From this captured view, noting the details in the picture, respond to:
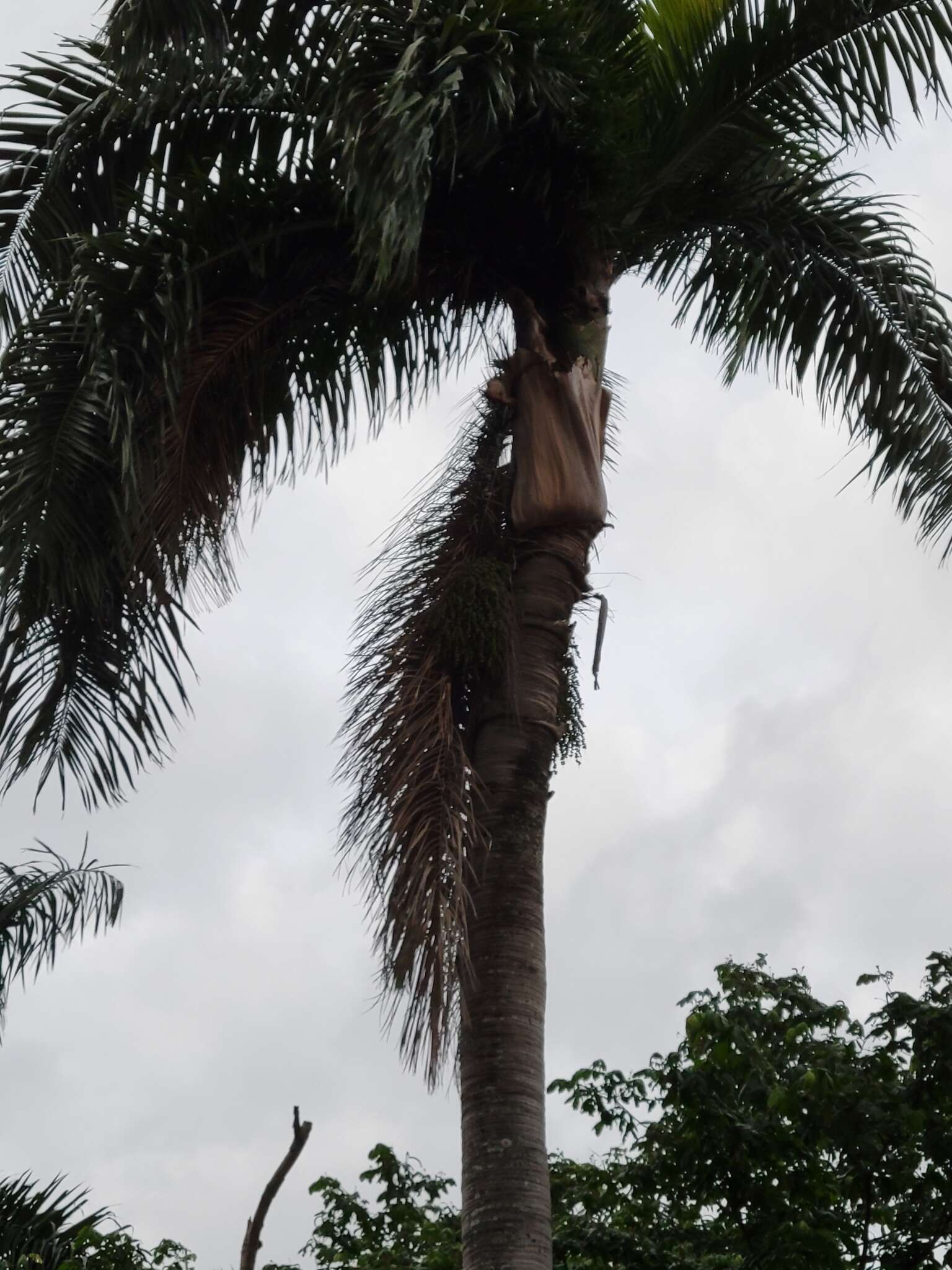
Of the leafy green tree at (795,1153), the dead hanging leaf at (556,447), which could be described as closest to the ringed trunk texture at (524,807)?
the dead hanging leaf at (556,447)

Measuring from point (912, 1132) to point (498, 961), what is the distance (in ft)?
16.5

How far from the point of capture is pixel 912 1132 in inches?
368

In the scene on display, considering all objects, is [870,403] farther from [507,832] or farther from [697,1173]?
[697,1173]

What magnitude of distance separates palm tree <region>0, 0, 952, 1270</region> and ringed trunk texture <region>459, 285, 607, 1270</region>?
0.01 m

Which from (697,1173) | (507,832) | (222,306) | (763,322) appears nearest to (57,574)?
(222,306)

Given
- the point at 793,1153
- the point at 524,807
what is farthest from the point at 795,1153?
the point at 524,807

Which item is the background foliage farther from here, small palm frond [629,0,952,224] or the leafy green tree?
small palm frond [629,0,952,224]

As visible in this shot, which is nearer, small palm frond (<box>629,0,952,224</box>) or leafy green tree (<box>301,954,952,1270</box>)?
small palm frond (<box>629,0,952,224</box>)

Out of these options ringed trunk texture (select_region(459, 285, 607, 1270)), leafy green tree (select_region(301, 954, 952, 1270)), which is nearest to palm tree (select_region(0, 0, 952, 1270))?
ringed trunk texture (select_region(459, 285, 607, 1270))

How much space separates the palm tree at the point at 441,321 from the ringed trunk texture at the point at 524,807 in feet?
0.04

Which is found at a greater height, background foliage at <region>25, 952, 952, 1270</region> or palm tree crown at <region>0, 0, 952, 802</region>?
palm tree crown at <region>0, 0, 952, 802</region>

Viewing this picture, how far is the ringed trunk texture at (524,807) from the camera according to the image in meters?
5.04

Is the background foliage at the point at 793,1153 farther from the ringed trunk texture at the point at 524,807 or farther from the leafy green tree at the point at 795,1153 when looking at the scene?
the ringed trunk texture at the point at 524,807

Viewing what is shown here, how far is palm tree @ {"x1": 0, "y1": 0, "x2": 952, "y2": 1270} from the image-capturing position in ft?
17.8
